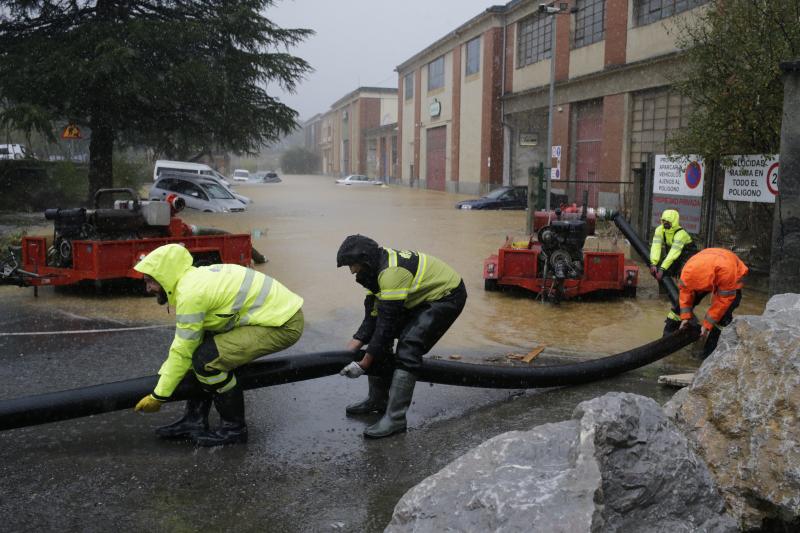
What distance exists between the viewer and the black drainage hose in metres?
4.77

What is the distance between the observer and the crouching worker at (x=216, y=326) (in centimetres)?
474

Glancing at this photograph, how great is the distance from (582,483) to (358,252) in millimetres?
2628

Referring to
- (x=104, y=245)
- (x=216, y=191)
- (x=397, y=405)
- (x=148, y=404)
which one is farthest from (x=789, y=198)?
(x=216, y=191)

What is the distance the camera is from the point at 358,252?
511 cm

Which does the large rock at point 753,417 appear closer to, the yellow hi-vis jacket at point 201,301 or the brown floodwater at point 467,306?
the yellow hi-vis jacket at point 201,301

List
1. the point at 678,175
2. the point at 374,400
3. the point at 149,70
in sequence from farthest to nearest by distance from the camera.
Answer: the point at 149,70
the point at 678,175
the point at 374,400

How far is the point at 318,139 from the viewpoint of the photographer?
113 metres

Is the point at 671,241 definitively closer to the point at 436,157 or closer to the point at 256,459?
the point at 256,459

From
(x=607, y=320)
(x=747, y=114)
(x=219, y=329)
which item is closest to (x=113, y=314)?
(x=219, y=329)

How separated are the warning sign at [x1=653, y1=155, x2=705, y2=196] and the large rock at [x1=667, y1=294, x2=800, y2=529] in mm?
9233

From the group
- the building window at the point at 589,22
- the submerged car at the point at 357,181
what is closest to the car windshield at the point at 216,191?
the building window at the point at 589,22

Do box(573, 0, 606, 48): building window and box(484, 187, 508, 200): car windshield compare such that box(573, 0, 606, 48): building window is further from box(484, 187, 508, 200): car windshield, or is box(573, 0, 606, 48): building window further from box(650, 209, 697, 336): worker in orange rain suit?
box(650, 209, 697, 336): worker in orange rain suit

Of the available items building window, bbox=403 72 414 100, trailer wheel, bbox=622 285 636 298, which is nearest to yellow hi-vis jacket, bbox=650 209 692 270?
trailer wheel, bbox=622 285 636 298

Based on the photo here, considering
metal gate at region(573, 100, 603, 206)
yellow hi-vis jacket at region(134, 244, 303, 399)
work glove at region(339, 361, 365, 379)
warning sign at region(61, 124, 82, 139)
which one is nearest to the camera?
yellow hi-vis jacket at region(134, 244, 303, 399)
